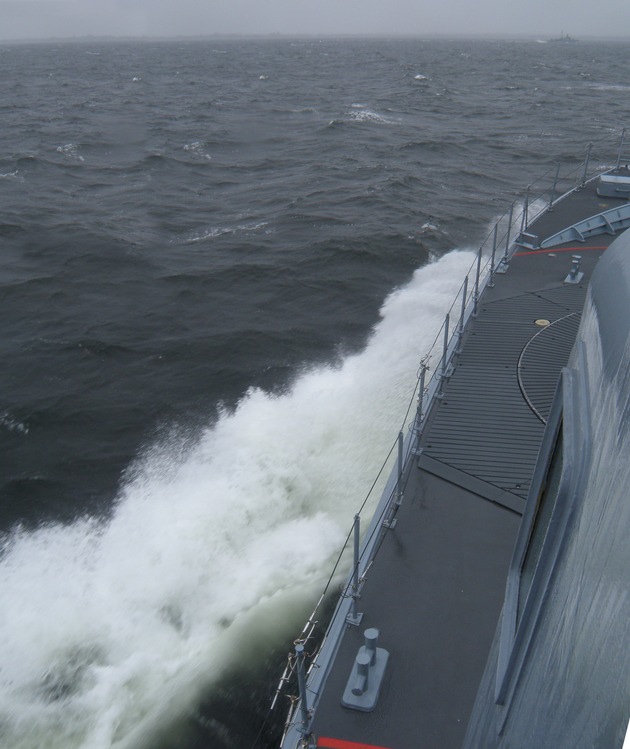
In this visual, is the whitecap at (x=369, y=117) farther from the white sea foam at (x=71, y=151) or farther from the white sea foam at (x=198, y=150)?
the white sea foam at (x=71, y=151)

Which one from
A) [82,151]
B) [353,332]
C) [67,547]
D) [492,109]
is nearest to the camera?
[67,547]

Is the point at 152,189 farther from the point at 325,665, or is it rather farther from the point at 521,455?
the point at 325,665

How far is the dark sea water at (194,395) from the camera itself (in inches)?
410

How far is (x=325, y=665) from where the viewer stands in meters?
7.36

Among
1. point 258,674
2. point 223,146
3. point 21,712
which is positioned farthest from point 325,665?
point 223,146

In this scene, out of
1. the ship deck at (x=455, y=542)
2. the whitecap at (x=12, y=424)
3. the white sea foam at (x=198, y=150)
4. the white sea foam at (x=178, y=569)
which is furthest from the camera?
the white sea foam at (x=198, y=150)

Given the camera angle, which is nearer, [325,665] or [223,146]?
[325,665]

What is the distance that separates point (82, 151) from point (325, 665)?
46.2 metres

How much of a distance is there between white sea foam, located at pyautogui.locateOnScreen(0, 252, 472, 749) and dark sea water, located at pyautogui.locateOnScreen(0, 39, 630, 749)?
0.04 metres

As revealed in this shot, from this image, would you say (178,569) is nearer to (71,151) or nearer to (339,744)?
(339,744)

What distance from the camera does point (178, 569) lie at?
11797 mm

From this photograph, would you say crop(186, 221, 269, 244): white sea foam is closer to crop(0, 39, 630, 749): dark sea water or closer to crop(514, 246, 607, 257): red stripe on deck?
crop(0, 39, 630, 749): dark sea water

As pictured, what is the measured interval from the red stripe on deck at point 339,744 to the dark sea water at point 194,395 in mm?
3598

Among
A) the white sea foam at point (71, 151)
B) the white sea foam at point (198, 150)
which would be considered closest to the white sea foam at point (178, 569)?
the white sea foam at point (198, 150)
